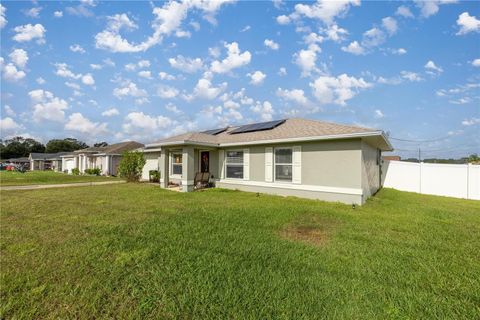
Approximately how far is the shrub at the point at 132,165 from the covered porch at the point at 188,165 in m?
3.18

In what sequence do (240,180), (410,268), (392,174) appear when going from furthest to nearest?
(392,174), (240,180), (410,268)

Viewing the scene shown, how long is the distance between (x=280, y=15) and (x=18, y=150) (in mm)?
96883

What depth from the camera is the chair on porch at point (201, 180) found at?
1332cm

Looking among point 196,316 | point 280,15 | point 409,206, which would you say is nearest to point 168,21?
point 280,15

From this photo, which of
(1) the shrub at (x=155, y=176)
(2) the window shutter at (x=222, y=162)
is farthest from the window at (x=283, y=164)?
(1) the shrub at (x=155, y=176)

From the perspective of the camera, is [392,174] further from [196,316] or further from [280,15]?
[196,316]

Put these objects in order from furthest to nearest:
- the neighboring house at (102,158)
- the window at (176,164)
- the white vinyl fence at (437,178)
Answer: the neighboring house at (102,158) → the window at (176,164) → the white vinyl fence at (437,178)

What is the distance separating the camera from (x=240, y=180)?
12.7 meters

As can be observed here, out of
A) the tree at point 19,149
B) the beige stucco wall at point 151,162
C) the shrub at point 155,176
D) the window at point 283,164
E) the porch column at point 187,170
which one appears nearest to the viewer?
the window at point 283,164

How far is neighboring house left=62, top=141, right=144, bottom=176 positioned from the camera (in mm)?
27328

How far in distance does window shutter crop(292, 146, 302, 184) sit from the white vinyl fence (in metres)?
8.45

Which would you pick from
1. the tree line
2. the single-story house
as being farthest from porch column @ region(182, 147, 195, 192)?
the tree line

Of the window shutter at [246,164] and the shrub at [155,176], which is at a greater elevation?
the window shutter at [246,164]

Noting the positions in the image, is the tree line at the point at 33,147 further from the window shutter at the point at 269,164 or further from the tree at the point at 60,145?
the window shutter at the point at 269,164
